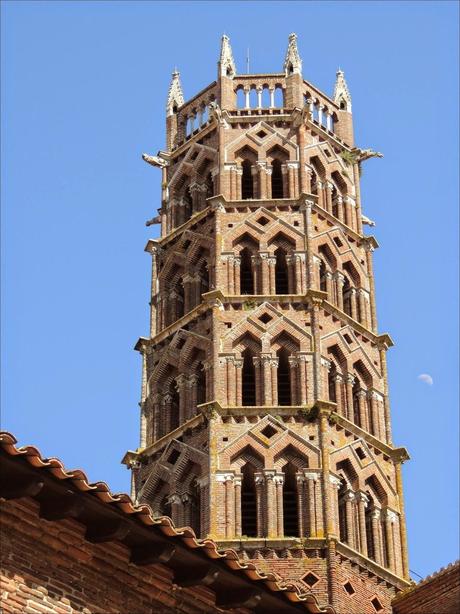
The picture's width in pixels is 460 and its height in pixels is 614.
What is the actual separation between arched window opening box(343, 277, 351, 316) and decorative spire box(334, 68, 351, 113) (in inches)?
236

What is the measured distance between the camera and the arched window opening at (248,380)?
31766 mm

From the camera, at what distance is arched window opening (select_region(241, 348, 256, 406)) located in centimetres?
3177

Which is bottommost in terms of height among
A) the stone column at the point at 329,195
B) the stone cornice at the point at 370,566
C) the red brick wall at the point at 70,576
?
the red brick wall at the point at 70,576

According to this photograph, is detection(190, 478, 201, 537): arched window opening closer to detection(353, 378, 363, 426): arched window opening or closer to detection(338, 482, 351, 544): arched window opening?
detection(338, 482, 351, 544): arched window opening

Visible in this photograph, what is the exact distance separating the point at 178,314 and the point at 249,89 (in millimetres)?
6536

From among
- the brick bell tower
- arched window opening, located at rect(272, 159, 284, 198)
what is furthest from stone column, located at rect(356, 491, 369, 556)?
arched window opening, located at rect(272, 159, 284, 198)

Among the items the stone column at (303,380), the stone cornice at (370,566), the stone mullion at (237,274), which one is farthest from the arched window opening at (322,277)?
the stone cornice at (370,566)

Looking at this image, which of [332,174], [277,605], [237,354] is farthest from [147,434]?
[277,605]

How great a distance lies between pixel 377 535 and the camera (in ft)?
99.5

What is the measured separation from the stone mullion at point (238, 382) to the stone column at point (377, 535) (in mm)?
3384

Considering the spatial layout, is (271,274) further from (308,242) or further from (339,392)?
(339,392)

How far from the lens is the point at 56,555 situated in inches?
650

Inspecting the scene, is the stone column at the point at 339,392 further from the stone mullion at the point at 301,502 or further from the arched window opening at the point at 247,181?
the arched window opening at the point at 247,181

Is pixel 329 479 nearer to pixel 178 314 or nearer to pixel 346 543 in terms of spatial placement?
pixel 346 543
